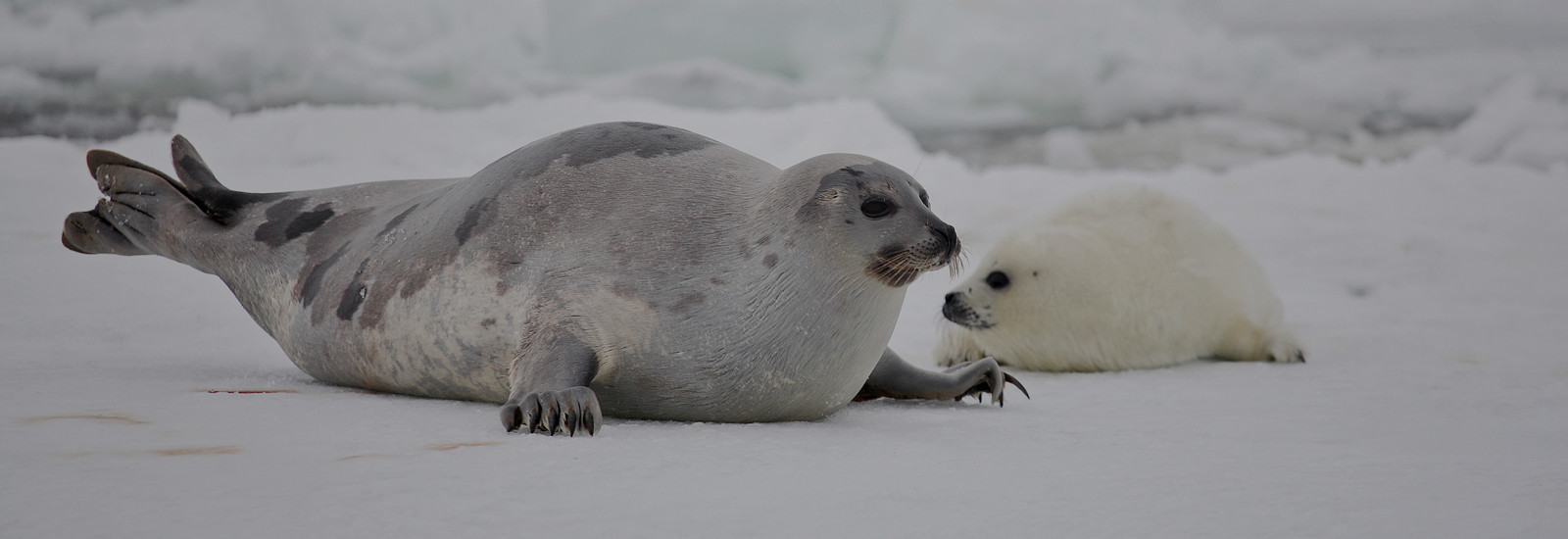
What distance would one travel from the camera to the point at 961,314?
9.85ft

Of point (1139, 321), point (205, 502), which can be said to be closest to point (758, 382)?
point (205, 502)

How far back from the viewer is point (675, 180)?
1.95m

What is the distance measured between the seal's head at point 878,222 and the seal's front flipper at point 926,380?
0.44 metres

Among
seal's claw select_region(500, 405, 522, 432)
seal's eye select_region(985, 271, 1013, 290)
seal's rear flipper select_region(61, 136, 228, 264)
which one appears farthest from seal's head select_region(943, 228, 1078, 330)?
seal's rear flipper select_region(61, 136, 228, 264)

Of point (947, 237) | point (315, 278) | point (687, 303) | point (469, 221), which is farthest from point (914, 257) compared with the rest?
point (315, 278)

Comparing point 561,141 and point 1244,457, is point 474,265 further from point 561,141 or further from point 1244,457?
point 1244,457

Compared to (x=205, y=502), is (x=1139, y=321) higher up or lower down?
higher up

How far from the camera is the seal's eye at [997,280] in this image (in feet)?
10.1

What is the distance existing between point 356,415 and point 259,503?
0.59 m

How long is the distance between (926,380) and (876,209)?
0.56 metres

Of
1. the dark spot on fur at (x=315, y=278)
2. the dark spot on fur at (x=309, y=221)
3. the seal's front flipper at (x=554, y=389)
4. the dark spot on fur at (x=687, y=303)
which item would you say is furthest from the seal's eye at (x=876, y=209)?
the dark spot on fur at (x=309, y=221)

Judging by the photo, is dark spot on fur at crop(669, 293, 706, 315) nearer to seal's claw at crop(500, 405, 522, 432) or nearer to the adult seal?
→ the adult seal

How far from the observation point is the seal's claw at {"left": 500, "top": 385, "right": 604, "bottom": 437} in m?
1.57

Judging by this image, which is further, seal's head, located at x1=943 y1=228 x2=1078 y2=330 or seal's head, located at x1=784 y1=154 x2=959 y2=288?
seal's head, located at x1=943 y1=228 x2=1078 y2=330
